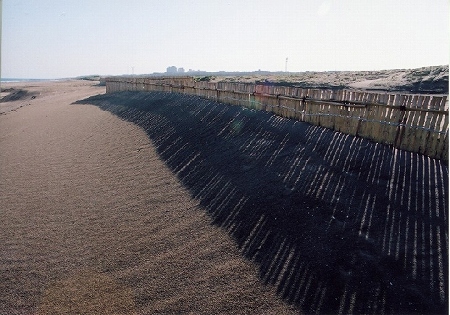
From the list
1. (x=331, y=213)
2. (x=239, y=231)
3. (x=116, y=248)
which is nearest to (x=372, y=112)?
(x=331, y=213)

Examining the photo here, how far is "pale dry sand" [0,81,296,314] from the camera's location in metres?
4.45

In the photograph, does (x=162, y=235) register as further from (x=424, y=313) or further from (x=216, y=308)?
(x=424, y=313)

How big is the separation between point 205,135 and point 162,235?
19.2 ft

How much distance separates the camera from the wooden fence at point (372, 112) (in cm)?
686

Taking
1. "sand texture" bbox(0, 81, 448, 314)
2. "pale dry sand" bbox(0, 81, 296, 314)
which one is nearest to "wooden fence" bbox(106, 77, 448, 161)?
"sand texture" bbox(0, 81, 448, 314)

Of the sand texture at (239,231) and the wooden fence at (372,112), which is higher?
the wooden fence at (372,112)

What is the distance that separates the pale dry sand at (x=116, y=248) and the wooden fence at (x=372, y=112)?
529 centimetres

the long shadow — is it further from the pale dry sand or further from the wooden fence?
the pale dry sand

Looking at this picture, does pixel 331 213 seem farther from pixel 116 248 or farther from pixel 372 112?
pixel 116 248

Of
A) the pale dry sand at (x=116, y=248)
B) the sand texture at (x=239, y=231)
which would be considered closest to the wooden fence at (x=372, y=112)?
the sand texture at (x=239, y=231)

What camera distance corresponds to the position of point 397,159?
6.99 metres

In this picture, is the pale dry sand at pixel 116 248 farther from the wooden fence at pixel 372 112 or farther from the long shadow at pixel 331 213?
the wooden fence at pixel 372 112

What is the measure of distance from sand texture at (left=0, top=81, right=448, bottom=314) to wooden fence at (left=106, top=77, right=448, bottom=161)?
1.11ft

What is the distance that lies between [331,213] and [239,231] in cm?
183
